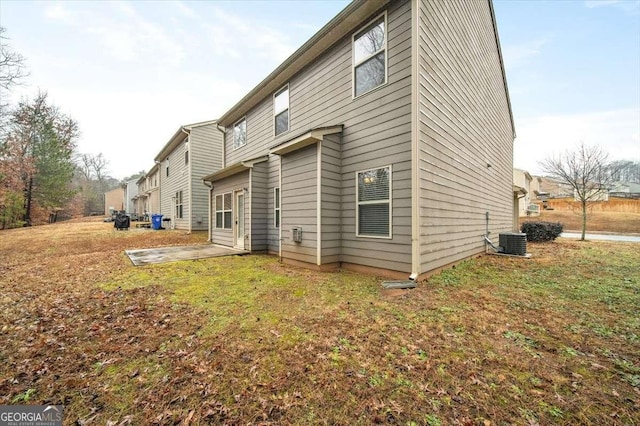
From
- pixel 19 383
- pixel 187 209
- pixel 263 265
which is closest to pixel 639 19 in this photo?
pixel 263 265

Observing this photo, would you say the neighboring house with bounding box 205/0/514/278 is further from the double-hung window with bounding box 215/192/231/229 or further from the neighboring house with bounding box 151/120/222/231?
the neighboring house with bounding box 151/120/222/231

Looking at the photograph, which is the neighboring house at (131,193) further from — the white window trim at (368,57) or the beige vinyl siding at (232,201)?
the white window trim at (368,57)

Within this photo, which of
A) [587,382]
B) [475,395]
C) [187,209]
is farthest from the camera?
[187,209]

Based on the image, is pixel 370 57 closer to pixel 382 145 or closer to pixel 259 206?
pixel 382 145

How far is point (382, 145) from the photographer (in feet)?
18.5

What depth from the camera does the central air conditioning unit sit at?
8328 mm

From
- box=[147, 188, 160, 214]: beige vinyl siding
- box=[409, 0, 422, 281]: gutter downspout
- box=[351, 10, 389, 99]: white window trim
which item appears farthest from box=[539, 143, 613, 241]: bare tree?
box=[147, 188, 160, 214]: beige vinyl siding

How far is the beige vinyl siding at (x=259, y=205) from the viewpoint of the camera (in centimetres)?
890

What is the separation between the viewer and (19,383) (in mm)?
2238

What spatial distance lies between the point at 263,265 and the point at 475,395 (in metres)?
5.73

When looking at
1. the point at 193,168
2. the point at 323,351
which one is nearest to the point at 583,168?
the point at 323,351

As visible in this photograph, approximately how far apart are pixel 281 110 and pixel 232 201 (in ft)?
13.2

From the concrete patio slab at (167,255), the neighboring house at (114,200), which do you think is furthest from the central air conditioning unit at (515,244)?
the neighboring house at (114,200)

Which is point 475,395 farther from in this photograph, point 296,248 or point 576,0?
point 576,0
